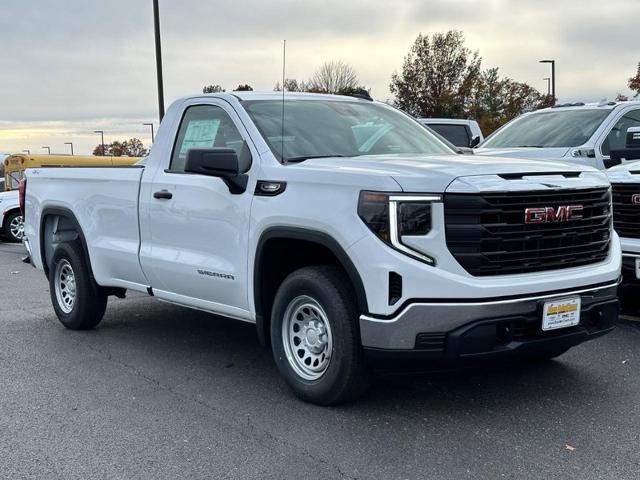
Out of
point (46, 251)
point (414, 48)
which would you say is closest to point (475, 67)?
point (414, 48)

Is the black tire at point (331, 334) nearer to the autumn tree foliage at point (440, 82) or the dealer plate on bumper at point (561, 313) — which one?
the dealer plate on bumper at point (561, 313)

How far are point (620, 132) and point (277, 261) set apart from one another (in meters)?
5.58

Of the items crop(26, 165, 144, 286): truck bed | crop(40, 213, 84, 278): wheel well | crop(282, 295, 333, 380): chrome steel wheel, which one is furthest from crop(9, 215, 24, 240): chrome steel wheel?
crop(282, 295, 333, 380): chrome steel wheel

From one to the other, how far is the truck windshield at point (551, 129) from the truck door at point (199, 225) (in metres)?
4.78

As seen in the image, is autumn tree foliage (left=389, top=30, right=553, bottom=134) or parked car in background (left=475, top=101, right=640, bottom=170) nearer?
parked car in background (left=475, top=101, right=640, bottom=170)

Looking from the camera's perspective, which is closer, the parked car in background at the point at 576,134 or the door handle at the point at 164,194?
the door handle at the point at 164,194

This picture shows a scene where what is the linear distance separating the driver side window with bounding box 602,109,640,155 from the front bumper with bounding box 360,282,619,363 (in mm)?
4943

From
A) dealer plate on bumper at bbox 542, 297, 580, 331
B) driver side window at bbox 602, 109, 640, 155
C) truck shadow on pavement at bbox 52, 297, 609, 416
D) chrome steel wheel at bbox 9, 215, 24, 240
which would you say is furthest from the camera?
chrome steel wheel at bbox 9, 215, 24, 240

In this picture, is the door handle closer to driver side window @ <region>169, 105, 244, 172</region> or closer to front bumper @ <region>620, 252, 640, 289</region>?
driver side window @ <region>169, 105, 244, 172</region>

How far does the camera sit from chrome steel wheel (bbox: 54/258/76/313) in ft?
23.5

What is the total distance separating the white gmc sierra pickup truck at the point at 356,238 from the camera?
13.2ft

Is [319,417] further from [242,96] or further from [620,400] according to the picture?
[242,96]

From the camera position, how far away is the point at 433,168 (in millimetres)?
4211

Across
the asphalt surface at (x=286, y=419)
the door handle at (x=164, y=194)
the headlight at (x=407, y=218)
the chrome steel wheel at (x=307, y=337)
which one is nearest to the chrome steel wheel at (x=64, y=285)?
the asphalt surface at (x=286, y=419)
